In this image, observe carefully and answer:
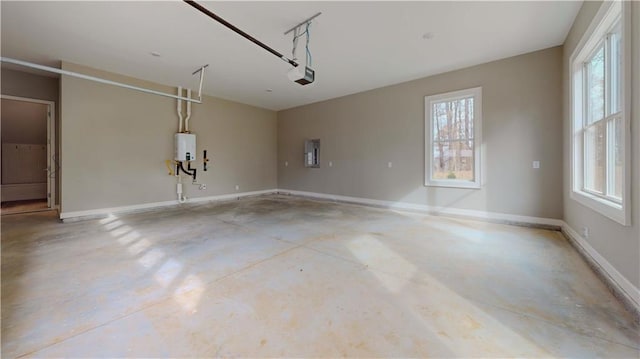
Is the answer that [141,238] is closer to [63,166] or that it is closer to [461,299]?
[63,166]

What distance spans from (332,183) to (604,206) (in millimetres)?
5487

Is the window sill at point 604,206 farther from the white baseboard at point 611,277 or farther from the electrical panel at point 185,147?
the electrical panel at point 185,147

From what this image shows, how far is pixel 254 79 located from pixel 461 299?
17.7 feet

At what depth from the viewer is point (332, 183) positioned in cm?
739

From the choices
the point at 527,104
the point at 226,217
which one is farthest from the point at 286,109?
the point at 527,104

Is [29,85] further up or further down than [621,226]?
further up

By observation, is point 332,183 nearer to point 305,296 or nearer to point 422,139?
point 422,139

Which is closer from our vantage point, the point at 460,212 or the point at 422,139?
the point at 460,212

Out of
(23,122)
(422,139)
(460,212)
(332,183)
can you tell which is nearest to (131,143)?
(23,122)

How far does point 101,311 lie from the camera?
188 cm

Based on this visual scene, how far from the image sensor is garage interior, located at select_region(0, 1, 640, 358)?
5.73 feet

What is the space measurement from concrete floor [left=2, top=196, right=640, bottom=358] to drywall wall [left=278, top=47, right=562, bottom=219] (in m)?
1.03

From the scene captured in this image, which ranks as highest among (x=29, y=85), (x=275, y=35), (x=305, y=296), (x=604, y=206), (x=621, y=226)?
(x=275, y=35)

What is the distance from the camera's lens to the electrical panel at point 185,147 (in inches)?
234
